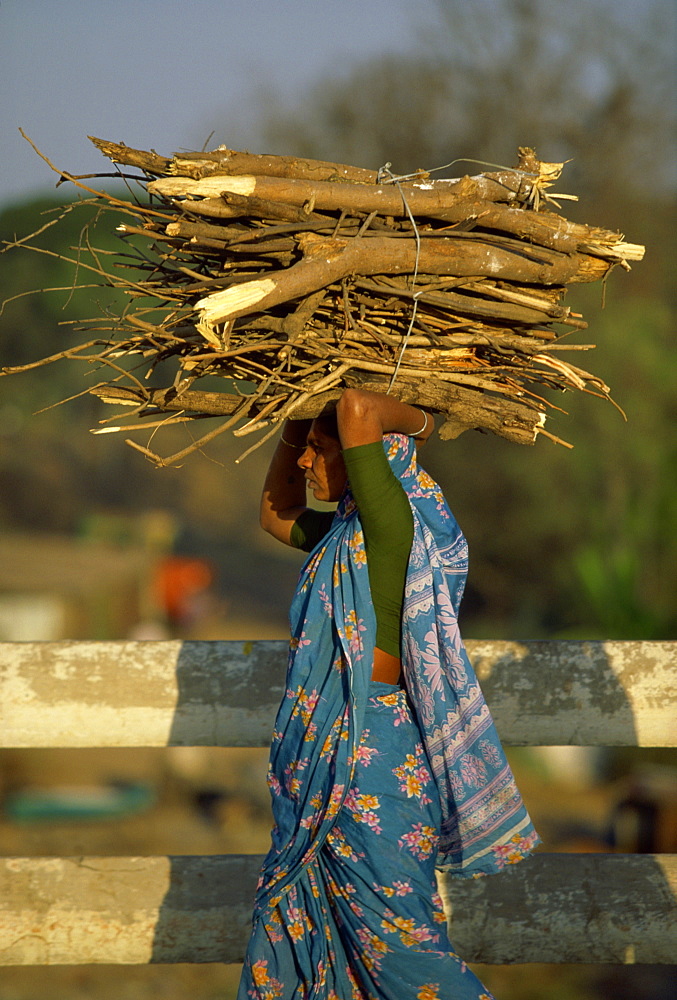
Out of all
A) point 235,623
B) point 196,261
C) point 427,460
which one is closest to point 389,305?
point 196,261

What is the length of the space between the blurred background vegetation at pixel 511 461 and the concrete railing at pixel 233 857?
1.31 meters

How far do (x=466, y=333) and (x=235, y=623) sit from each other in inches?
635

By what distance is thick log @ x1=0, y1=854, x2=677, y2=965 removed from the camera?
9.53 feet

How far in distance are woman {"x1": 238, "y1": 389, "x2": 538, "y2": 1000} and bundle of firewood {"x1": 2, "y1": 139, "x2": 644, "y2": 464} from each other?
148 mm

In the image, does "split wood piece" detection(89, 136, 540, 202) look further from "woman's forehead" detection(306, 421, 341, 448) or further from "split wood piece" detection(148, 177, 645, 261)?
"woman's forehead" detection(306, 421, 341, 448)

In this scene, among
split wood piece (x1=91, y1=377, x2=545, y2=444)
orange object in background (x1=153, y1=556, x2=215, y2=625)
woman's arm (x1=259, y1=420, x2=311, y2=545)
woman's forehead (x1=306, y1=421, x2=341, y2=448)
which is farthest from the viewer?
orange object in background (x1=153, y1=556, x2=215, y2=625)

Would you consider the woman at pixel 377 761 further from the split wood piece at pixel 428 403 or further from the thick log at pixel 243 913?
the thick log at pixel 243 913

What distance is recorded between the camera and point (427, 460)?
567 inches

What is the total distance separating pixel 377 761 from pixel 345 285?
3.67 ft

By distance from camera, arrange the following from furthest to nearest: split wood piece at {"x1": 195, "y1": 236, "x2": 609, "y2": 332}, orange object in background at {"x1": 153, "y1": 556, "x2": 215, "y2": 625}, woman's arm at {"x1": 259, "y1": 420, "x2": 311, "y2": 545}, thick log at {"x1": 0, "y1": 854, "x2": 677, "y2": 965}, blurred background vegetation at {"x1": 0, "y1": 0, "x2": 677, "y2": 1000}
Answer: orange object in background at {"x1": 153, "y1": 556, "x2": 215, "y2": 625}
blurred background vegetation at {"x1": 0, "y1": 0, "x2": 677, "y2": 1000}
thick log at {"x1": 0, "y1": 854, "x2": 677, "y2": 965}
woman's arm at {"x1": 259, "y1": 420, "x2": 311, "y2": 545}
split wood piece at {"x1": 195, "y1": 236, "x2": 609, "y2": 332}

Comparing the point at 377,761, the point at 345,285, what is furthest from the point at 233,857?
the point at 345,285

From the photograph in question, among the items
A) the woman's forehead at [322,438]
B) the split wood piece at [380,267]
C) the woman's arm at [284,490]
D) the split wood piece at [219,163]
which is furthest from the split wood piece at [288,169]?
the woman's arm at [284,490]

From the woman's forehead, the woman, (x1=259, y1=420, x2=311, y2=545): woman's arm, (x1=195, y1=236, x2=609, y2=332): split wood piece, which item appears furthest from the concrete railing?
(x1=195, y1=236, x2=609, y2=332): split wood piece

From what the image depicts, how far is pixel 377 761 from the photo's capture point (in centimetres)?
221
